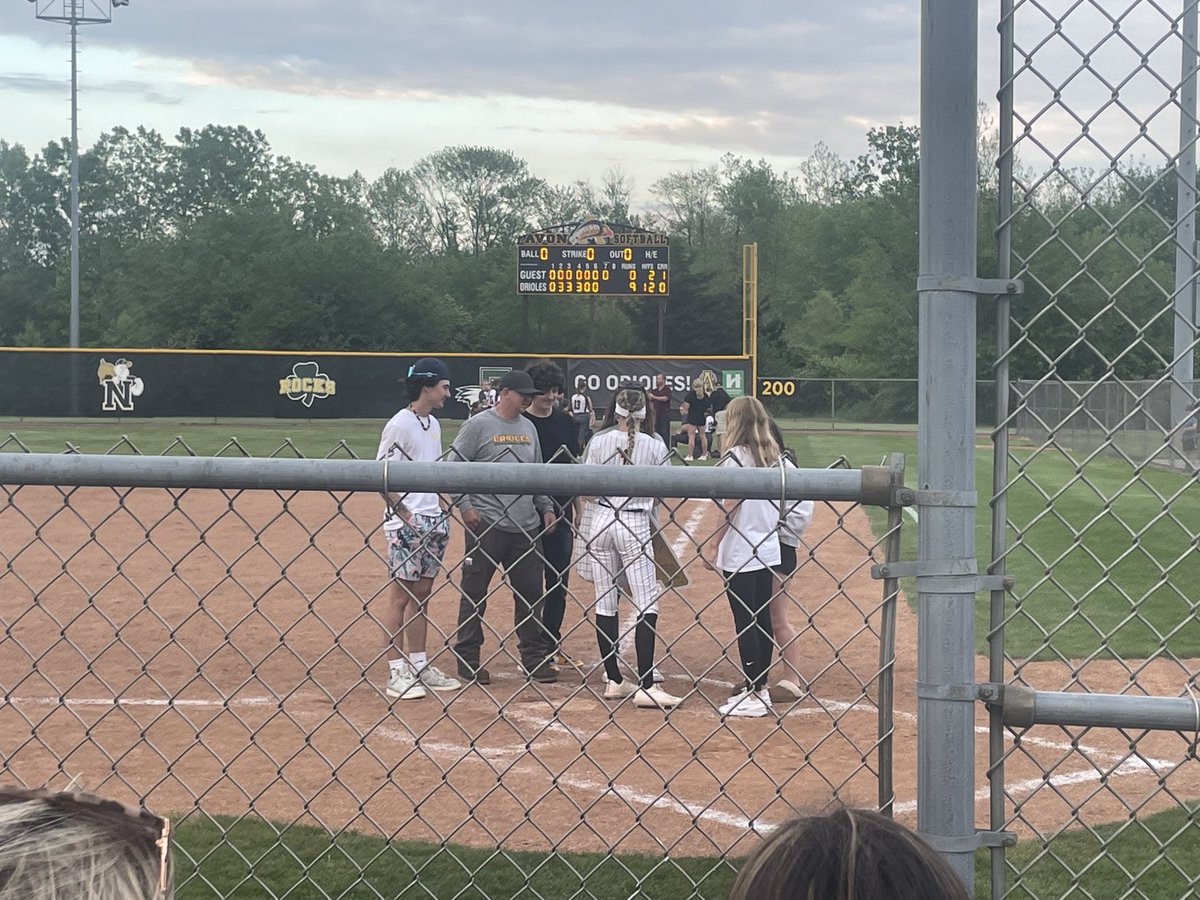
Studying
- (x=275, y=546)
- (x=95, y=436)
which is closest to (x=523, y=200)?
(x=95, y=436)

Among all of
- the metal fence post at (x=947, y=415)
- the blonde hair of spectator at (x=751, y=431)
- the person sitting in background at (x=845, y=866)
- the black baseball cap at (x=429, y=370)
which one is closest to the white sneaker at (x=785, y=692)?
the blonde hair of spectator at (x=751, y=431)

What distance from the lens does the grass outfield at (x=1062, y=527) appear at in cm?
308

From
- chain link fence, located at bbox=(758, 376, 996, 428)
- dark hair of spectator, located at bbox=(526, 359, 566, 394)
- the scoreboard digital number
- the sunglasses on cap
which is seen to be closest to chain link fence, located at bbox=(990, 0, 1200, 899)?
the sunglasses on cap

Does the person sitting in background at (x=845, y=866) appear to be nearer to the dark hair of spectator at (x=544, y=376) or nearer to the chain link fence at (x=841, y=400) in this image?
the dark hair of spectator at (x=544, y=376)

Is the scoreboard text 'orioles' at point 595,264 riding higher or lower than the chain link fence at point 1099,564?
higher

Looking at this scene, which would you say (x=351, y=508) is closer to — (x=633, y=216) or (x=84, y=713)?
(x=84, y=713)

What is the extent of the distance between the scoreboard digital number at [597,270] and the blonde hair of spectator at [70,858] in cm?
3637

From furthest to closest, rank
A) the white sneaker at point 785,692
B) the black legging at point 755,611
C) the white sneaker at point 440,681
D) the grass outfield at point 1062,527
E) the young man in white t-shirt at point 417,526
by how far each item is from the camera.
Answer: the white sneaker at point 440,681
the white sneaker at point 785,692
the young man in white t-shirt at point 417,526
the black legging at point 755,611
the grass outfield at point 1062,527

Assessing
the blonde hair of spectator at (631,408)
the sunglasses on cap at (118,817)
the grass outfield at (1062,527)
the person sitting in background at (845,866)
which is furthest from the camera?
the blonde hair of spectator at (631,408)

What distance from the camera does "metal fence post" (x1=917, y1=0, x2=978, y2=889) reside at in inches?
94.2

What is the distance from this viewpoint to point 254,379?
1407 inches

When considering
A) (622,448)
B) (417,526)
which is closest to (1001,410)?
(622,448)

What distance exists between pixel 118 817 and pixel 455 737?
19.1ft

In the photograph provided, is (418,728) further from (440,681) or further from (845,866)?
(845,866)
